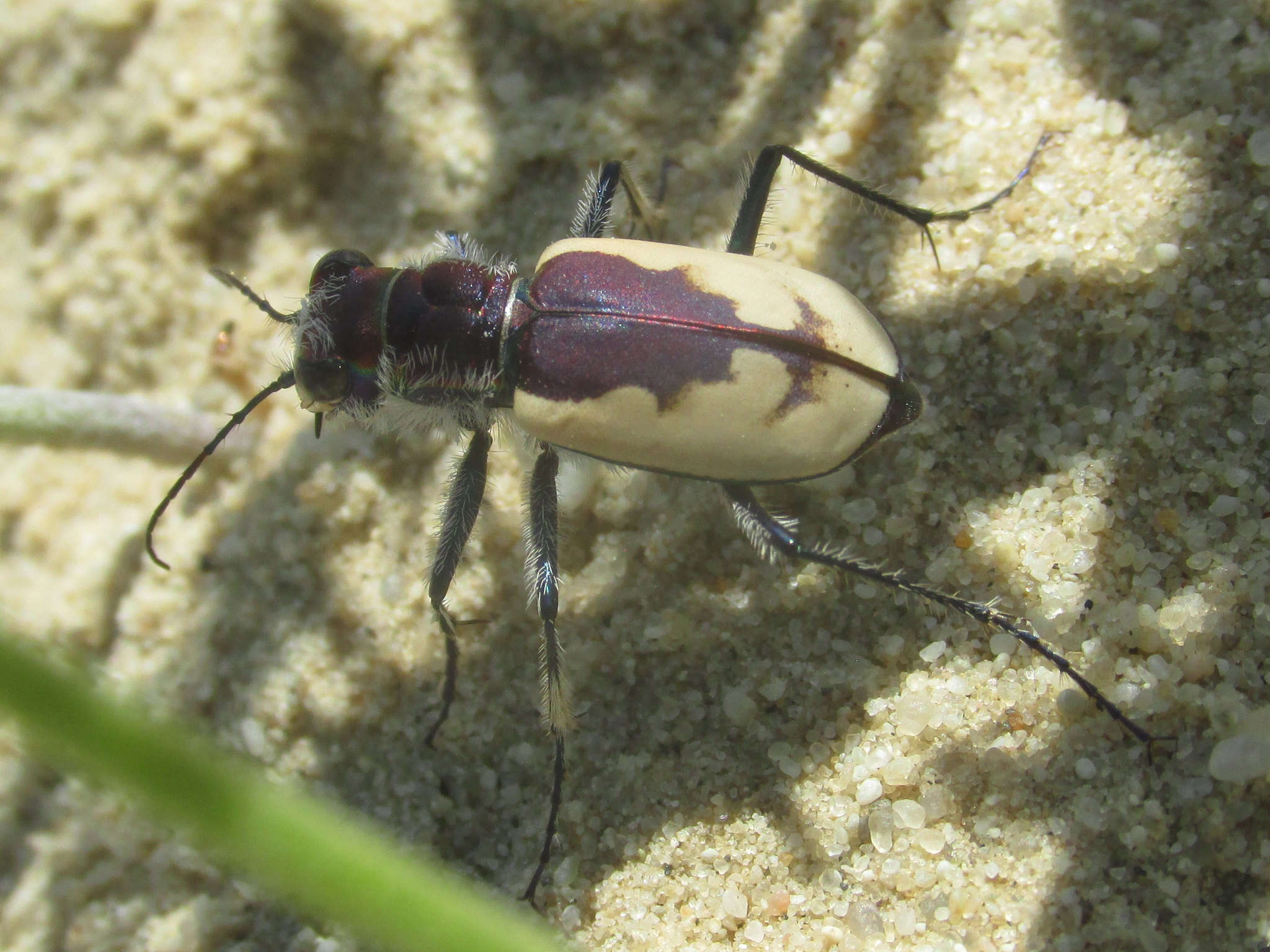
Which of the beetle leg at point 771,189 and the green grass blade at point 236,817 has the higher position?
the beetle leg at point 771,189

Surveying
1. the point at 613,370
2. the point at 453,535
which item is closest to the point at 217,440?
the point at 453,535

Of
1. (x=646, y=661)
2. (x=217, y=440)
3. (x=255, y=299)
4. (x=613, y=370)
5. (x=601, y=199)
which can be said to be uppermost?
(x=601, y=199)

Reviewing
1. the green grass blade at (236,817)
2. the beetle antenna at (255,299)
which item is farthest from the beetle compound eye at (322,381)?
the green grass blade at (236,817)

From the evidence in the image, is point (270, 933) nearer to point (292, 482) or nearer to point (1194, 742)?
point (292, 482)

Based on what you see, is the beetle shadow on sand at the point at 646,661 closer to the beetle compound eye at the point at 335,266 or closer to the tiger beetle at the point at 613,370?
the tiger beetle at the point at 613,370

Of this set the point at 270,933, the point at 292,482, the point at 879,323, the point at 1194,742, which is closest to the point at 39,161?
the point at 292,482

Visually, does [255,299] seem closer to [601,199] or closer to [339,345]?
[339,345]

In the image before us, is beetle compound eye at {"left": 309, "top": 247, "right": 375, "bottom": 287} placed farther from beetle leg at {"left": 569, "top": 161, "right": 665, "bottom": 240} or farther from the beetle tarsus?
the beetle tarsus

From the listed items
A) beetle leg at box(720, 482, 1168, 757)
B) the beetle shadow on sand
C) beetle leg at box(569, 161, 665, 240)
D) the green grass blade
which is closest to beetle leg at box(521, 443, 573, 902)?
the beetle shadow on sand
